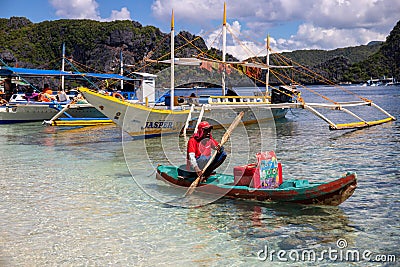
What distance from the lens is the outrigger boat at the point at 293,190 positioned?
28.6 feet

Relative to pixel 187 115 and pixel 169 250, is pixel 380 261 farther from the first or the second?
pixel 187 115

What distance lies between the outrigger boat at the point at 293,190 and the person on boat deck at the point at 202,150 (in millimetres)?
326

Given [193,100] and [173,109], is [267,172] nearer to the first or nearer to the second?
[173,109]

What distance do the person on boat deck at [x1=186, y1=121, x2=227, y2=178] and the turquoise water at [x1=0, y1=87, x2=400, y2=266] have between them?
76cm

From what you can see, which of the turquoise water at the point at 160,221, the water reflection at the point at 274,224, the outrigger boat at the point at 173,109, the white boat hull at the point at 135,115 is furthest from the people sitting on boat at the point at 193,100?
the water reflection at the point at 274,224

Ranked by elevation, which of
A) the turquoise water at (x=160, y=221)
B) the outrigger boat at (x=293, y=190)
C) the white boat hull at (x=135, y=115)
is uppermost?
the white boat hull at (x=135, y=115)

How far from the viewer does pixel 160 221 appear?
344 inches

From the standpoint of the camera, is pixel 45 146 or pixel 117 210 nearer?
pixel 117 210

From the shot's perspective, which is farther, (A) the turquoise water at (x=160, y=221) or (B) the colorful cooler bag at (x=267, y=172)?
(B) the colorful cooler bag at (x=267, y=172)

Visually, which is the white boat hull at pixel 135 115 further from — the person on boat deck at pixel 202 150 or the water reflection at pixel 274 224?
the water reflection at pixel 274 224

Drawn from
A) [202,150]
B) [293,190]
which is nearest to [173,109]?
[202,150]

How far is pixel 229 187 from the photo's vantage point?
9.62m

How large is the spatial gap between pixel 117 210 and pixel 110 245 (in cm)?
200

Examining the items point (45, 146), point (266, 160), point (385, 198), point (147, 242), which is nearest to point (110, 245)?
point (147, 242)
